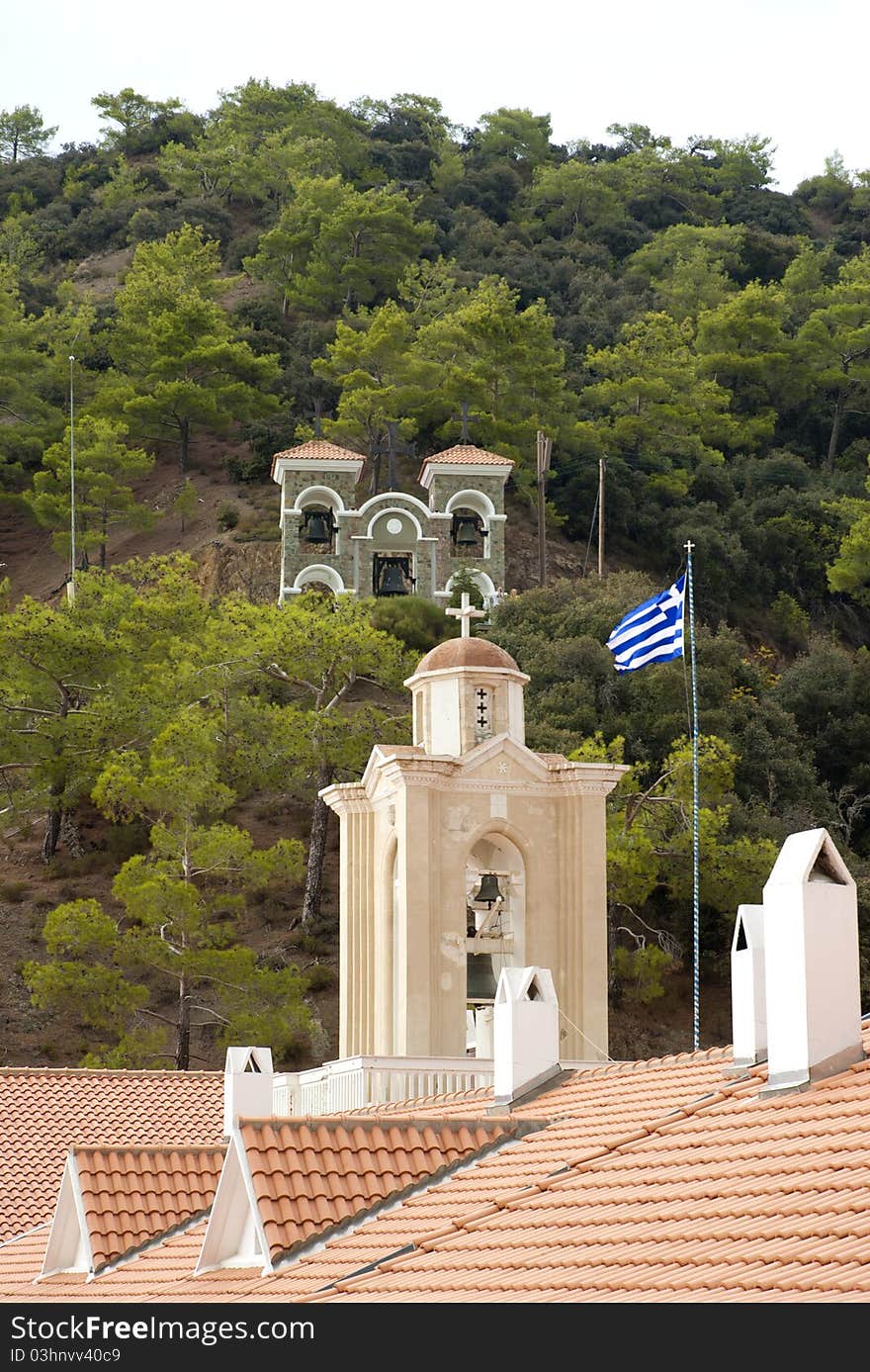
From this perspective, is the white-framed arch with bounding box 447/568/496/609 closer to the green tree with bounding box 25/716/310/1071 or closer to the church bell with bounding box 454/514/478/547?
the church bell with bounding box 454/514/478/547

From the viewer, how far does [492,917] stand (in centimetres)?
2216

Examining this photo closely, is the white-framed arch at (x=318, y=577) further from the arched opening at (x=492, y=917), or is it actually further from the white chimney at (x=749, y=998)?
the white chimney at (x=749, y=998)

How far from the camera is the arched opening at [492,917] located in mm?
21641

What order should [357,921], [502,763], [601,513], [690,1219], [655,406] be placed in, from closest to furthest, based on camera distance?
[690,1219] → [502,763] → [357,921] → [601,513] → [655,406]

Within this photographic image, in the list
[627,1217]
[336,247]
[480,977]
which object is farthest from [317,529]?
[627,1217]

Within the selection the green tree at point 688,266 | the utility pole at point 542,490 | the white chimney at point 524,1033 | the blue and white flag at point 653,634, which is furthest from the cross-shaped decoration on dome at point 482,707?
the green tree at point 688,266

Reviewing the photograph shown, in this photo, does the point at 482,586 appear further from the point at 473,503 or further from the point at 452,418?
the point at 452,418

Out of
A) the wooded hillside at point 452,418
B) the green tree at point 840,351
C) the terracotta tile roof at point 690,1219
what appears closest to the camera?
the terracotta tile roof at point 690,1219

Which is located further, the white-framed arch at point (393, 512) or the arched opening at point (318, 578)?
the white-framed arch at point (393, 512)

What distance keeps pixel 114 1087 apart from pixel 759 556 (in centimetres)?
5167

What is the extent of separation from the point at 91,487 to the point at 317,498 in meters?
10.6

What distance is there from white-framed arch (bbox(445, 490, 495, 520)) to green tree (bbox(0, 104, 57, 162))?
74.9 m

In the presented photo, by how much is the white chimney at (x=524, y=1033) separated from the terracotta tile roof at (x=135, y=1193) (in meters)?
2.21

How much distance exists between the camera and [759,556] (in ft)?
240
